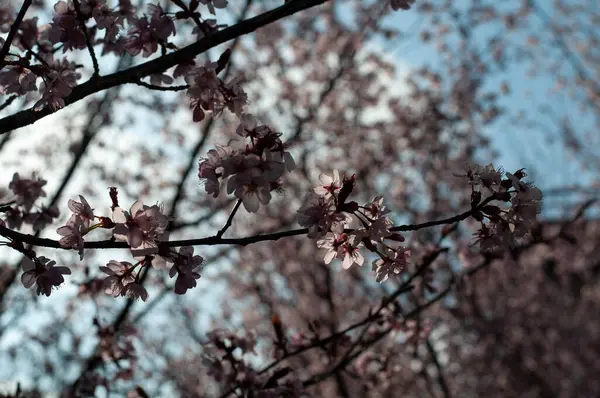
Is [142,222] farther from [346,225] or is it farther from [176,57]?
[176,57]

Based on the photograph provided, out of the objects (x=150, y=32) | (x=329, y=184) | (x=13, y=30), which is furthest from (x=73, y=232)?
(x=150, y=32)

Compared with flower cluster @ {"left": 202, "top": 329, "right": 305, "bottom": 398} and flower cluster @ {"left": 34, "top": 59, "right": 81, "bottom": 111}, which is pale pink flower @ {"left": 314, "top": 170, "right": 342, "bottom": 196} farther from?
flower cluster @ {"left": 202, "top": 329, "right": 305, "bottom": 398}

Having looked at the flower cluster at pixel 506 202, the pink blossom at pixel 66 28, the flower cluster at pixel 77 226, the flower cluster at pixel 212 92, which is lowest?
the flower cluster at pixel 506 202

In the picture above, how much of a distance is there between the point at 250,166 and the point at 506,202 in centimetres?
92

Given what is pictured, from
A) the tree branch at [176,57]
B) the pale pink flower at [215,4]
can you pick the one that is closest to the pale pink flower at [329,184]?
the tree branch at [176,57]

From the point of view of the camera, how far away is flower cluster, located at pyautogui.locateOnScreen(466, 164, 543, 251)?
1859mm

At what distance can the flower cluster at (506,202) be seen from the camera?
1.86m

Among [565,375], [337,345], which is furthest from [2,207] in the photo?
[565,375]

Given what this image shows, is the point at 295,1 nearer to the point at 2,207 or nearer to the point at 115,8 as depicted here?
the point at 115,8

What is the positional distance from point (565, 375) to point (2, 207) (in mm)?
14580

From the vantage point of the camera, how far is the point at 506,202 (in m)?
1.87

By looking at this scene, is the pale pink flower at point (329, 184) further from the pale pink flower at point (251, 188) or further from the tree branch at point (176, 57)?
the tree branch at point (176, 57)

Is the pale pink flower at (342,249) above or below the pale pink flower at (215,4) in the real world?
below

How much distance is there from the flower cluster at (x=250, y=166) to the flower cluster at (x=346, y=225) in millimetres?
162
